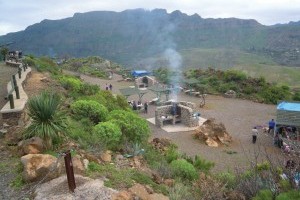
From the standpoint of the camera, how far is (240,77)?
3472 cm

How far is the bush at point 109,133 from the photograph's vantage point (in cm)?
1113

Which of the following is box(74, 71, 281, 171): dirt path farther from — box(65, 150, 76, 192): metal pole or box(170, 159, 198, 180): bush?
box(65, 150, 76, 192): metal pole

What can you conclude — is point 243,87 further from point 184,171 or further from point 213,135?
point 184,171

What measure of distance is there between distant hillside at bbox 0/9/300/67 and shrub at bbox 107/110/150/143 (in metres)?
84.0

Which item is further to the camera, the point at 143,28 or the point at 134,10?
the point at 134,10

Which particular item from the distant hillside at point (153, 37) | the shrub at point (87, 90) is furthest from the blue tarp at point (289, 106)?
the distant hillside at point (153, 37)

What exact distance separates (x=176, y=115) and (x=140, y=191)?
1606cm

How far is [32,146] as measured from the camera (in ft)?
28.0

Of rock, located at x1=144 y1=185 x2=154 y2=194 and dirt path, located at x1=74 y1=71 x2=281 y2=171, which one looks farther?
dirt path, located at x1=74 y1=71 x2=281 y2=171

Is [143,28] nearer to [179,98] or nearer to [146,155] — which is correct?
[179,98]

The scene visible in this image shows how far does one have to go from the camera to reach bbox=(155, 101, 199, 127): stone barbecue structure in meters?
22.0

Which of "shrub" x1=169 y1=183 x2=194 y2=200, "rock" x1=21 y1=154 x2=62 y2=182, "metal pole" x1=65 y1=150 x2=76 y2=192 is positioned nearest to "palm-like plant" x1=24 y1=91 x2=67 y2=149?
"rock" x1=21 y1=154 x2=62 y2=182

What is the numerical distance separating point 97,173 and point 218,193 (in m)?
2.55

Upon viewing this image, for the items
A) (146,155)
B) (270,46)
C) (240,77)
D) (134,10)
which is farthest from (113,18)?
(146,155)
